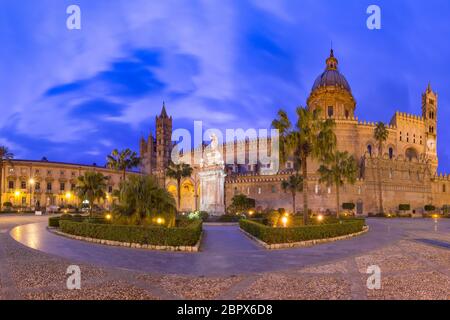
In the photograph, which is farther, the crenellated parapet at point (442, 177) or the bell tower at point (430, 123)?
the bell tower at point (430, 123)

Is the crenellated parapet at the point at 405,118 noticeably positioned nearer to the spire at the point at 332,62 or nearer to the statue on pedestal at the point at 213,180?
the spire at the point at 332,62

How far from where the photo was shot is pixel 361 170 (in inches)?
3103

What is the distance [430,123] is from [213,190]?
83.1 m

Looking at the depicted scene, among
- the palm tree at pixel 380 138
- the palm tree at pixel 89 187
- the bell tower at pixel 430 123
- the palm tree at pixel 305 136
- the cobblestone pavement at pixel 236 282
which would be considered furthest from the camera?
the bell tower at pixel 430 123

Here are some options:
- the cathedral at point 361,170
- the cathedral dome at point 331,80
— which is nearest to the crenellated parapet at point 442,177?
the cathedral at point 361,170

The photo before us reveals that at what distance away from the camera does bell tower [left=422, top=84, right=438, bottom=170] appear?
329 feet

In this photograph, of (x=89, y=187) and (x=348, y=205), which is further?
(x=348, y=205)

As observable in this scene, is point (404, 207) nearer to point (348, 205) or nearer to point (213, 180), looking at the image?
point (348, 205)

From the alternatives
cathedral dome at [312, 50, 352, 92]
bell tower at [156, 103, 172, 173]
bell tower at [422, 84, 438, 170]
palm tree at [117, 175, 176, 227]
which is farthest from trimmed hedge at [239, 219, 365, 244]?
bell tower at [156, 103, 172, 173]

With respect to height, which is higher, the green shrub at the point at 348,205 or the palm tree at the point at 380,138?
the palm tree at the point at 380,138

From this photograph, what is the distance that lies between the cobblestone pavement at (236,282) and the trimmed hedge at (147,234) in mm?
4600

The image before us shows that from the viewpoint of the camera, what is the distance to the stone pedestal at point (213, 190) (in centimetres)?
4781

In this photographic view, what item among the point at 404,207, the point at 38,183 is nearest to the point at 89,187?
the point at 38,183
